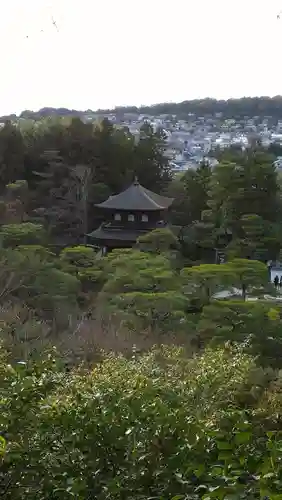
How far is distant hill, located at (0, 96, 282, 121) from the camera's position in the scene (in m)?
33.3

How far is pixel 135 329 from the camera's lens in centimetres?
840

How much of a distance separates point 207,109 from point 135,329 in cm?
3303

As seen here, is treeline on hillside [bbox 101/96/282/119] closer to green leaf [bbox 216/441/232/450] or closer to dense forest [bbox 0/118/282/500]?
dense forest [bbox 0/118/282/500]

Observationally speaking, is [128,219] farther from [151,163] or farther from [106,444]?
[106,444]

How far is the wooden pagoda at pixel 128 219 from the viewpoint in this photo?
14484 millimetres

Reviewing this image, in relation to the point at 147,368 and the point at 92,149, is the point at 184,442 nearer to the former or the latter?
the point at 147,368

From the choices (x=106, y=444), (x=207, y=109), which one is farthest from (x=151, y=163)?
(x=207, y=109)

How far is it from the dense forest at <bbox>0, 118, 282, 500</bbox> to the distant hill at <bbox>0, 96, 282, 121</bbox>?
14361mm

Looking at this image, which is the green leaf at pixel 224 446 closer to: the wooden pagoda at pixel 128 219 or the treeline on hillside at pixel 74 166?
the wooden pagoda at pixel 128 219

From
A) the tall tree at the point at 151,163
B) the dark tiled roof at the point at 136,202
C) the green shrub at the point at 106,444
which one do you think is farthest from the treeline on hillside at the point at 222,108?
the green shrub at the point at 106,444

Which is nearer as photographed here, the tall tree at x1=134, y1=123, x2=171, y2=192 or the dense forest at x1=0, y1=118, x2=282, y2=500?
the dense forest at x1=0, y1=118, x2=282, y2=500

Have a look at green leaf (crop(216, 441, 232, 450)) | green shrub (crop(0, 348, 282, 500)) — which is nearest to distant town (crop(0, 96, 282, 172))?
green shrub (crop(0, 348, 282, 500))

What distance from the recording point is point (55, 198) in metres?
16.2

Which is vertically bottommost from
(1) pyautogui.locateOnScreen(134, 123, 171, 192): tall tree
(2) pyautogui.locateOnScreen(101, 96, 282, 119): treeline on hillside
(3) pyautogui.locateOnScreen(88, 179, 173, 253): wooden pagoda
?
(3) pyautogui.locateOnScreen(88, 179, 173, 253): wooden pagoda
